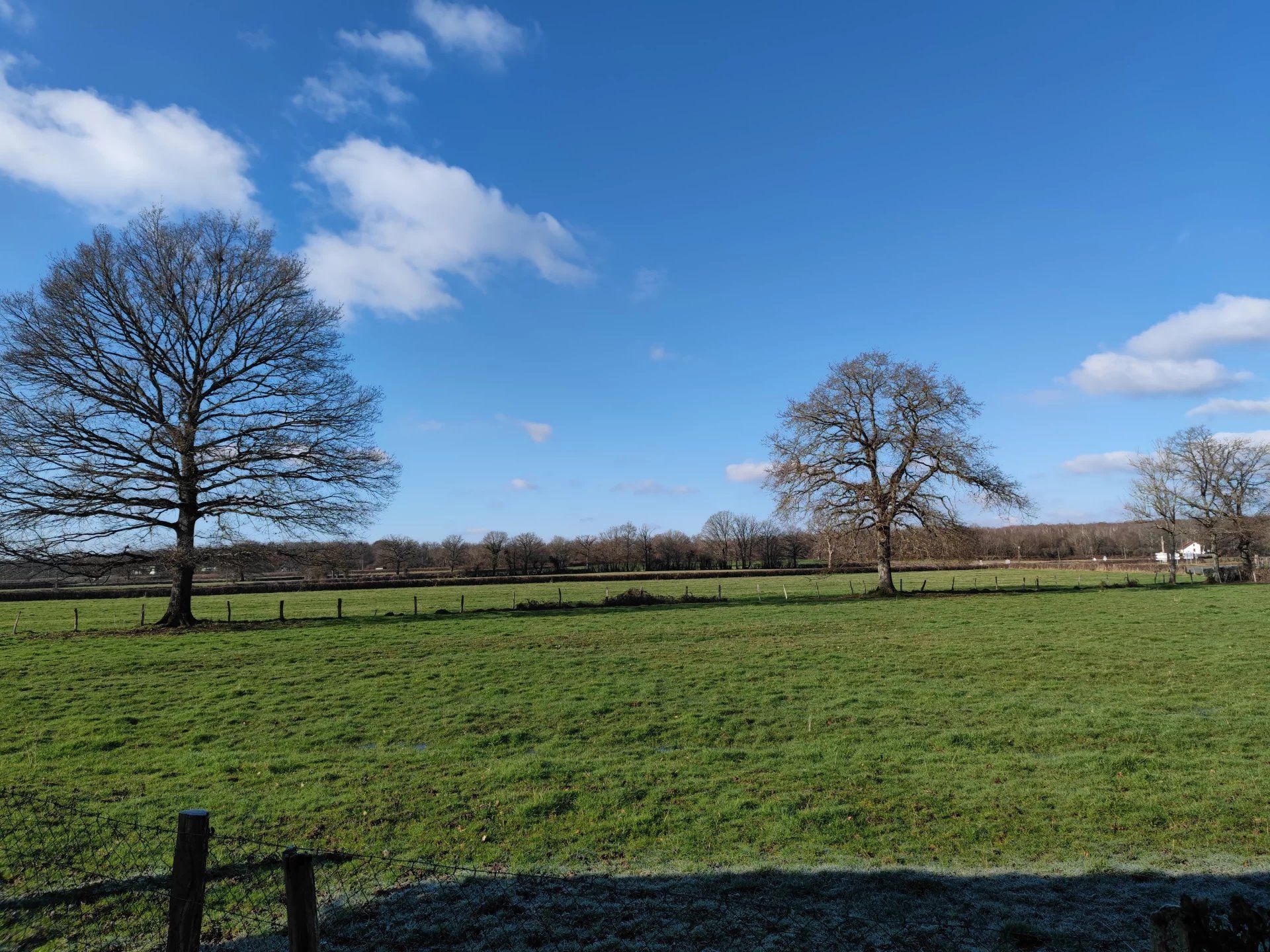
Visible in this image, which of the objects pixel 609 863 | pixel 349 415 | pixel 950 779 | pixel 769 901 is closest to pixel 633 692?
pixel 950 779

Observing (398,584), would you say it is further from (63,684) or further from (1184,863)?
(1184,863)

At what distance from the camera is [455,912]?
6105 mm

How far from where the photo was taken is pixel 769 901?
20.6 ft

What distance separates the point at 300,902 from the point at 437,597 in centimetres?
4943

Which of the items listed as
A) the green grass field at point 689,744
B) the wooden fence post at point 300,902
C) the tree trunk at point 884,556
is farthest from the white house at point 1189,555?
the wooden fence post at point 300,902

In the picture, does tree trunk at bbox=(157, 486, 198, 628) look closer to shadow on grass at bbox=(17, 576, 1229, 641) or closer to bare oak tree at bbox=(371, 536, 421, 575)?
shadow on grass at bbox=(17, 576, 1229, 641)

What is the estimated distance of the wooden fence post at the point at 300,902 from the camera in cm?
422

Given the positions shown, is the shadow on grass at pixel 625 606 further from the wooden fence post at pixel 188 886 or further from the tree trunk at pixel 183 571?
the wooden fence post at pixel 188 886

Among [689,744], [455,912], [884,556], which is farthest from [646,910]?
[884,556]

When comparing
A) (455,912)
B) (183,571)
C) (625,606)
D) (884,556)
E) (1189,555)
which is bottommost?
(455,912)

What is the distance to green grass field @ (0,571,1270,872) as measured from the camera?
7867mm

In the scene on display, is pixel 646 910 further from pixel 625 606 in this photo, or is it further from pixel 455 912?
pixel 625 606

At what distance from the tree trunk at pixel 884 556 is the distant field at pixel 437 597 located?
2269 millimetres

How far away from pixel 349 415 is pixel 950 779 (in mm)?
28382
